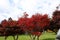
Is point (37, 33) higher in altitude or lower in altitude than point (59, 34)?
higher

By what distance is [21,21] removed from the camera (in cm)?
3612

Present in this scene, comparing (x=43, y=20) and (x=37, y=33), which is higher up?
(x=43, y=20)

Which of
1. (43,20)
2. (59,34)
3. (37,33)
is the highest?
(43,20)

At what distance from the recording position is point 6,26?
35.6m

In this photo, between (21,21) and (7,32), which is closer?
(7,32)

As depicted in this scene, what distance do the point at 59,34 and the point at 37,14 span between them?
1323 inches

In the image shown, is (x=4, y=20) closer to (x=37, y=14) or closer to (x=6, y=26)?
(x=6, y=26)

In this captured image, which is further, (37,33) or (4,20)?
(4,20)

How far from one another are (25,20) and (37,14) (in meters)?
2.29

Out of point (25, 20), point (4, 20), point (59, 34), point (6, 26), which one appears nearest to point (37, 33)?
point (25, 20)

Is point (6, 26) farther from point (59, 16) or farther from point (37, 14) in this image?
point (59, 16)

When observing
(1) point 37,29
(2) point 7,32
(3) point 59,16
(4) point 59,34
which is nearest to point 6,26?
(2) point 7,32

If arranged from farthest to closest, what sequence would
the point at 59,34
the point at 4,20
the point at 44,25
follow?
the point at 4,20, the point at 44,25, the point at 59,34

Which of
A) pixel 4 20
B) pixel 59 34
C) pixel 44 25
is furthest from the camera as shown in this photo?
pixel 4 20
